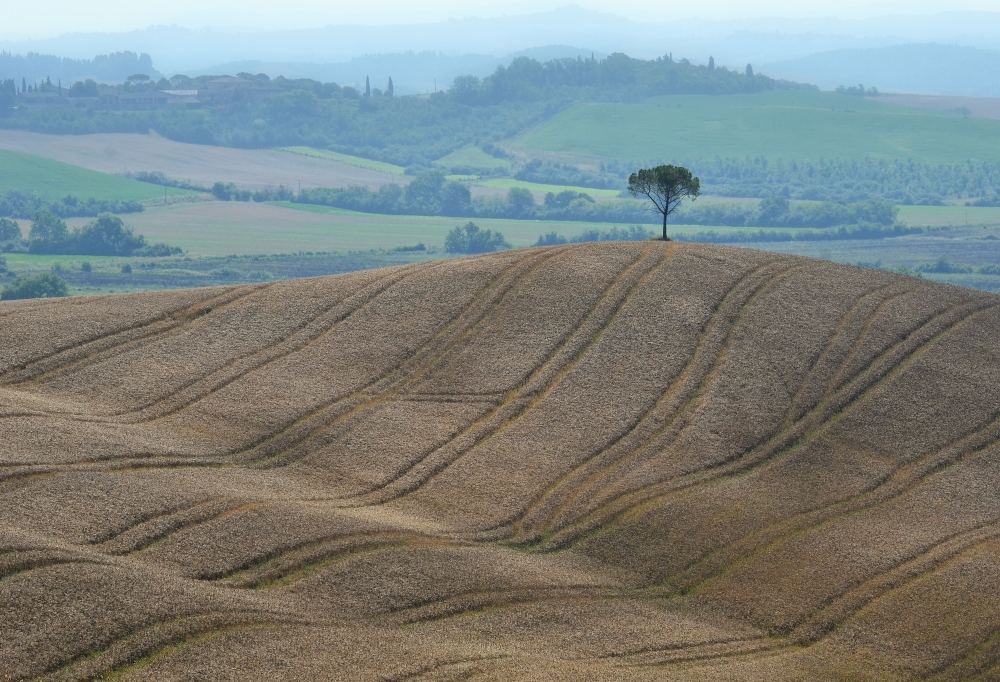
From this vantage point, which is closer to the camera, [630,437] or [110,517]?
[110,517]

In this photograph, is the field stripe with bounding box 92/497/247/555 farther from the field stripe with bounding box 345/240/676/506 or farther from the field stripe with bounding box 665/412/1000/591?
the field stripe with bounding box 665/412/1000/591

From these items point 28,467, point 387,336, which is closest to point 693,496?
point 387,336

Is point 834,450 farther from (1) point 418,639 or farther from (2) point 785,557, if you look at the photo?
(1) point 418,639

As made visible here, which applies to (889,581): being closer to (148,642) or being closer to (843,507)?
(843,507)

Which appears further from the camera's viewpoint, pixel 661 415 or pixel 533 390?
pixel 533 390

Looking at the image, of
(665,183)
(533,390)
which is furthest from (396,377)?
(665,183)
